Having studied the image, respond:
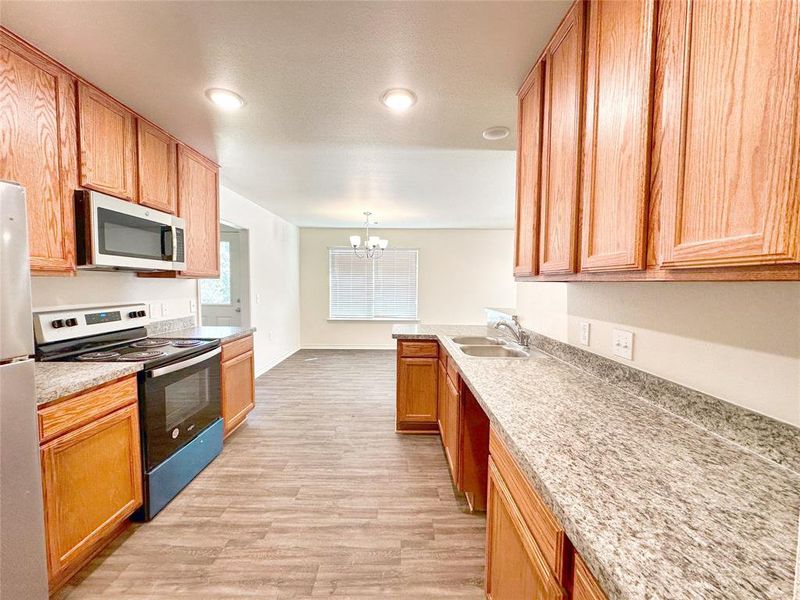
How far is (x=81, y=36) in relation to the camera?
147cm

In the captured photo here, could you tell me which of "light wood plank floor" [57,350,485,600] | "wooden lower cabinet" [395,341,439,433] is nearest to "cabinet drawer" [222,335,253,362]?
→ "light wood plank floor" [57,350,485,600]

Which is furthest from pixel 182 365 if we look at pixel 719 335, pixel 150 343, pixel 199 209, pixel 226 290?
pixel 226 290

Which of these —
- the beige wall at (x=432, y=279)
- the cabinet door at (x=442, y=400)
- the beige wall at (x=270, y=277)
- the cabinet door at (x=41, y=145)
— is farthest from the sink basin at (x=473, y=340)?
the beige wall at (x=432, y=279)

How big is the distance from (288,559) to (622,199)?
2091 mm

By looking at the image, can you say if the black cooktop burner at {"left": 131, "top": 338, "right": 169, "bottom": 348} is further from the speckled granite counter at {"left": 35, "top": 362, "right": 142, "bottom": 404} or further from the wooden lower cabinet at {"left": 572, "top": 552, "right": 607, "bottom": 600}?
the wooden lower cabinet at {"left": 572, "top": 552, "right": 607, "bottom": 600}

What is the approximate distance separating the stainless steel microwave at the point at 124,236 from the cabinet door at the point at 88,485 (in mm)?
850

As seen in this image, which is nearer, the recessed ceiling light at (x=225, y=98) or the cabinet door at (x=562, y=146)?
the cabinet door at (x=562, y=146)

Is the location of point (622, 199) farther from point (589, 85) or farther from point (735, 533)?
point (735, 533)

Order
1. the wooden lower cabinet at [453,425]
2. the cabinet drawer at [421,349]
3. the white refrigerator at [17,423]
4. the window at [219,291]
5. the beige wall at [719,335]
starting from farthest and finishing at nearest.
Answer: the window at [219,291]
the cabinet drawer at [421,349]
the wooden lower cabinet at [453,425]
the white refrigerator at [17,423]
the beige wall at [719,335]

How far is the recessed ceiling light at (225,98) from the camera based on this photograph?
6.09 feet

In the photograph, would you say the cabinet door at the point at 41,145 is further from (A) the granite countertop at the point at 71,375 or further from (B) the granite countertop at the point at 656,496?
(B) the granite countertop at the point at 656,496

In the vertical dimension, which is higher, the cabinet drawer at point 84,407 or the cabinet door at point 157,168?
the cabinet door at point 157,168

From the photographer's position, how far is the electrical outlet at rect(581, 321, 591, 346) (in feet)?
5.70

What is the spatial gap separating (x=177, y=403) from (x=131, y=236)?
1073mm
